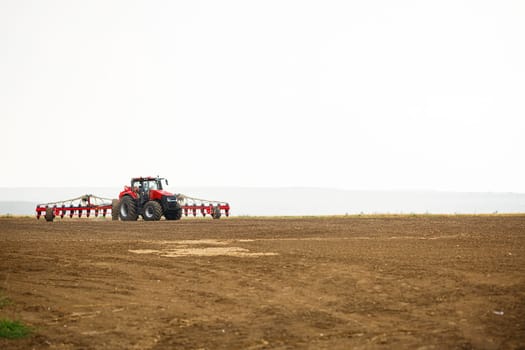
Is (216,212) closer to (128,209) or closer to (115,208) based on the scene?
(128,209)

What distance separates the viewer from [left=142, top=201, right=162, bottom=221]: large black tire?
40625 millimetres

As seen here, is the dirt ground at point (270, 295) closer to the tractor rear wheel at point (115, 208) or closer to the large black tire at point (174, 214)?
the large black tire at point (174, 214)

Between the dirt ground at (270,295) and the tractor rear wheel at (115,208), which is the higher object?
the tractor rear wheel at (115,208)

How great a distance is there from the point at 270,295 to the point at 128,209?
1200 inches

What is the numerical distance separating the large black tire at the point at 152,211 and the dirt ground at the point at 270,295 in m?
18.7

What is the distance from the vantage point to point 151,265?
16.8 metres

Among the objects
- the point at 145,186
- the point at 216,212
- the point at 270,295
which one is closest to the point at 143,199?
the point at 145,186

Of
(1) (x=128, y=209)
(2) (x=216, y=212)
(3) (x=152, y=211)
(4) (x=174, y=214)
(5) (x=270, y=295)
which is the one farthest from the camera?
(2) (x=216, y=212)

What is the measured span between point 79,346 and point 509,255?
1209 cm

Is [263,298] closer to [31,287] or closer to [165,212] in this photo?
[31,287]

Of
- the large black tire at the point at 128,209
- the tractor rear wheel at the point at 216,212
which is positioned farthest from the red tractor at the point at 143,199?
the tractor rear wheel at the point at 216,212

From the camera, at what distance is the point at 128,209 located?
137 feet

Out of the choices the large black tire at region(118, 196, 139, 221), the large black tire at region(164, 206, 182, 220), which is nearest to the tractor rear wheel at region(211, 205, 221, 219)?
the large black tire at region(164, 206, 182, 220)

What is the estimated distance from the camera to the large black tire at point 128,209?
137 ft
